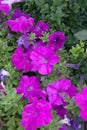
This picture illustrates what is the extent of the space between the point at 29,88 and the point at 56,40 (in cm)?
37

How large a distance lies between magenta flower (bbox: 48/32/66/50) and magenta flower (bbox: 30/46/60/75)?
0.14 meters

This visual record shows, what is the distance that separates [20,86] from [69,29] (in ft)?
2.33

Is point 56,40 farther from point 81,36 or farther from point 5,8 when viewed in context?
point 5,8

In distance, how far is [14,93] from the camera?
151cm

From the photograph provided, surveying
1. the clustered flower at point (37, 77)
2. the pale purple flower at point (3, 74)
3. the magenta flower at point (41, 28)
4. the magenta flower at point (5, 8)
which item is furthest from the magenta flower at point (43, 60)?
the magenta flower at point (5, 8)

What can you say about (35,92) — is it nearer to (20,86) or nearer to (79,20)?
(20,86)

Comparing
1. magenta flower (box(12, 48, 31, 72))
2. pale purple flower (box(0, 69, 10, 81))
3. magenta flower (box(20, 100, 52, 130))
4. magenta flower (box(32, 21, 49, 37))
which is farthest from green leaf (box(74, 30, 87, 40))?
magenta flower (box(20, 100, 52, 130))

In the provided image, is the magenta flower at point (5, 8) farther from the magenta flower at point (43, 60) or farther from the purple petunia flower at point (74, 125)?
the purple petunia flower at point (74, 125)

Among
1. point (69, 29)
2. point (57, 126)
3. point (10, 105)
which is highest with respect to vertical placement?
point (69, 29)

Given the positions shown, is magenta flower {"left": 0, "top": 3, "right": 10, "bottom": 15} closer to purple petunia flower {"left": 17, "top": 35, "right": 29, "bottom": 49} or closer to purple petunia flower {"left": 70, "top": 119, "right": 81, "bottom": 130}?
purple petunia flower {"left": 17, "top": 35, "right": 29, "bottom": 49}

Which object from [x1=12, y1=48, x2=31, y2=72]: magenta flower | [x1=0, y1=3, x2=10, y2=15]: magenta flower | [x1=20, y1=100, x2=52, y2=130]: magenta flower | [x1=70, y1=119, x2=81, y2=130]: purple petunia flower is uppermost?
[x1=0, y1=3, x2=10, y2=15]: magenta flower

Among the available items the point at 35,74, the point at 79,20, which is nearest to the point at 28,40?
the point at 35,74

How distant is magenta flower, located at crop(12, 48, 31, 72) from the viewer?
1.76m

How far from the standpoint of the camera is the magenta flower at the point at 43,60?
1695 millimetres
